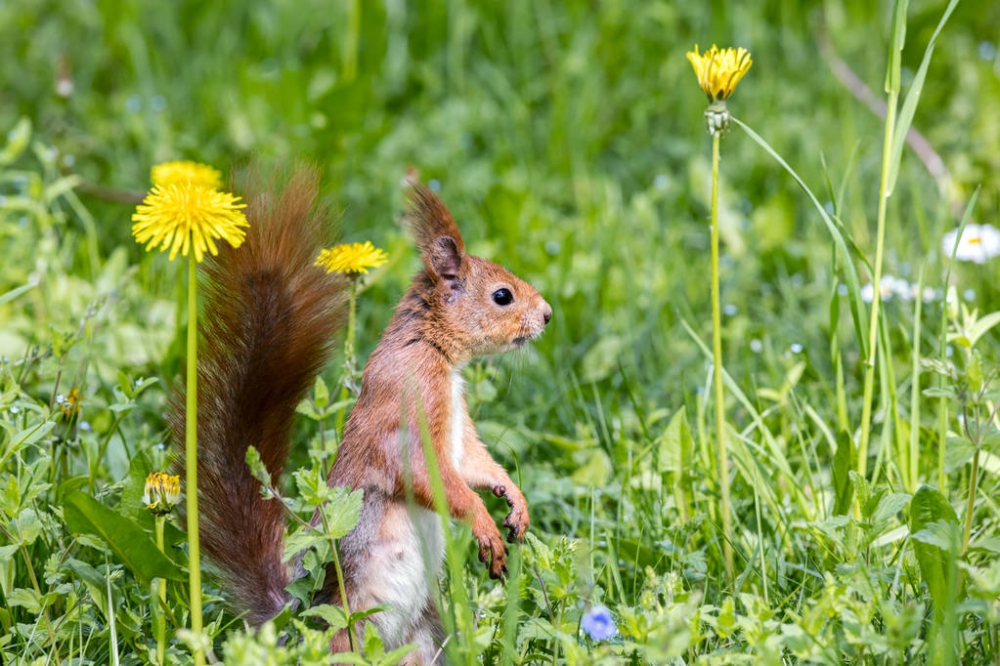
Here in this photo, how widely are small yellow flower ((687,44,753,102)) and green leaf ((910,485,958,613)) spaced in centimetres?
64

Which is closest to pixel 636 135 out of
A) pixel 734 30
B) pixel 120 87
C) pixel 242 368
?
pixel 734 30

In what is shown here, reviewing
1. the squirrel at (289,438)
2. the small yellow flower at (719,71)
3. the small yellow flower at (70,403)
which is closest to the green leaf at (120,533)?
the squirrel at (289,438)

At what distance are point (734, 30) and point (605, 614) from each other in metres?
2.98

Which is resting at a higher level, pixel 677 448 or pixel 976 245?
pixel 976 245

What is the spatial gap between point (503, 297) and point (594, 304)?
103cm

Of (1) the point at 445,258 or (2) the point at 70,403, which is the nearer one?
(1) the point at 445,258

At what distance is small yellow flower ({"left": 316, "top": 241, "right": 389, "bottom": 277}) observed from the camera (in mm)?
1874

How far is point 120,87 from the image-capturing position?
12.7 feet

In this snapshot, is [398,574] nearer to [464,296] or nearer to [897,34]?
[464,296]

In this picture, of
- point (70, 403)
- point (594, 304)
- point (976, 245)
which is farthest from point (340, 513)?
point (976, 245)

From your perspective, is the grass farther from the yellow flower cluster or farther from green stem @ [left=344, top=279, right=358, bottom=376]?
the yellow flower cluster

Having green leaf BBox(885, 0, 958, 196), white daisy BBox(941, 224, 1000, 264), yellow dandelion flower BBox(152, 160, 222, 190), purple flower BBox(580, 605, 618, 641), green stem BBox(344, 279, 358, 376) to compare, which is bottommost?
purple flower BBox(580, 605, 618, 641)

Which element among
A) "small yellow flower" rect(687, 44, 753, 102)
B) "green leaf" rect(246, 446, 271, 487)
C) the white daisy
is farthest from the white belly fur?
the white daisy

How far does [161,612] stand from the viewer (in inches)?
60.2
